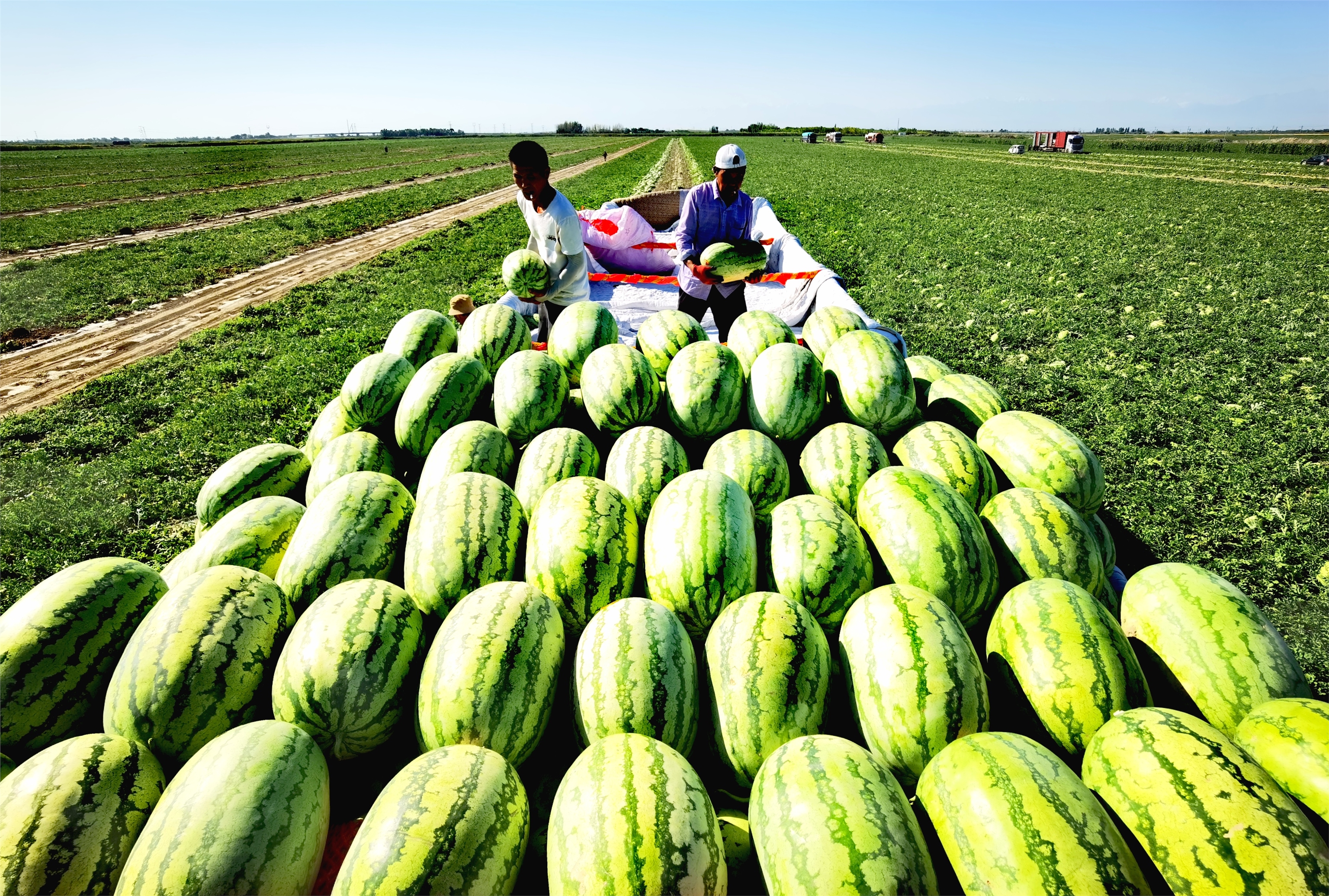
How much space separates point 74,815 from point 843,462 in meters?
2.64

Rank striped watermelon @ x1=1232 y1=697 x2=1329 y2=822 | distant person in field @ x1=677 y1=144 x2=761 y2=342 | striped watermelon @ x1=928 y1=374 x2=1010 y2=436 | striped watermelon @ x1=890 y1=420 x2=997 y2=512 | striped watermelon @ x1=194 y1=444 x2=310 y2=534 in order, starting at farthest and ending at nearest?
1. distant person in field @ x1=677 y1=144 x2=761 y2=342
2. striped watermelon @ x1=928 y1=374 x2=1010 y2=436
3. striped watermelon @ x1=194 y1=444 x2=310 y2=534
4. striped watermelon @ x1=890 y1=420 x2=997 y2=512
5. striped watermelon @ x1=1232 y1=697 x2=1329 y2=822

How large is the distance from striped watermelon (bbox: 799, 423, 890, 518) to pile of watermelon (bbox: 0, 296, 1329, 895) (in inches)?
0.5

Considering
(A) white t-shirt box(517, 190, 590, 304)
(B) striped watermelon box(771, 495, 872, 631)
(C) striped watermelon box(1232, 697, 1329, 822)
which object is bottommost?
(C) striped watermelon box(1232, 697, 1329, 822)

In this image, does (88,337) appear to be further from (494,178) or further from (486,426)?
(494,178)

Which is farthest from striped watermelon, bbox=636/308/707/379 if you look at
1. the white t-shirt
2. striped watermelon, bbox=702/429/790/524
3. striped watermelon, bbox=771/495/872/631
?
the white t-shirt

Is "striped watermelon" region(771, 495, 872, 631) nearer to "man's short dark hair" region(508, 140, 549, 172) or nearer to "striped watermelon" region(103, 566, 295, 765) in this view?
"striped watermelon" region(103, 566, 295, 765)

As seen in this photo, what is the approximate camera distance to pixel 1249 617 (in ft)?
6.08

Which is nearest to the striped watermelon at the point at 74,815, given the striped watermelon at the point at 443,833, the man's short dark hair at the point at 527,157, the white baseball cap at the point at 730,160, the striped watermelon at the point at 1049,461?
the striped watermelon at the point at 443,833

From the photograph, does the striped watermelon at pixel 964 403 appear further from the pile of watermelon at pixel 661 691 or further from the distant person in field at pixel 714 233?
the distant person in field at pixel 714 233

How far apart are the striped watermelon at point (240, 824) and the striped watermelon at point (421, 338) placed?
7.36ft

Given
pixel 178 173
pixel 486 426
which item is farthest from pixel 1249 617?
pixel 178 173

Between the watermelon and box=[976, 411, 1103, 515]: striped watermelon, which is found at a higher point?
the watermelon

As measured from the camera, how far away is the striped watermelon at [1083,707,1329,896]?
4.17 ft

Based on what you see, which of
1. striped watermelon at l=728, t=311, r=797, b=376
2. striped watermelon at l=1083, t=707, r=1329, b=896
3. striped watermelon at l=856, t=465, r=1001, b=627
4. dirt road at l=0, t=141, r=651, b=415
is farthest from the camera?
dirt road at l=0, t=141, r=651, b=415
